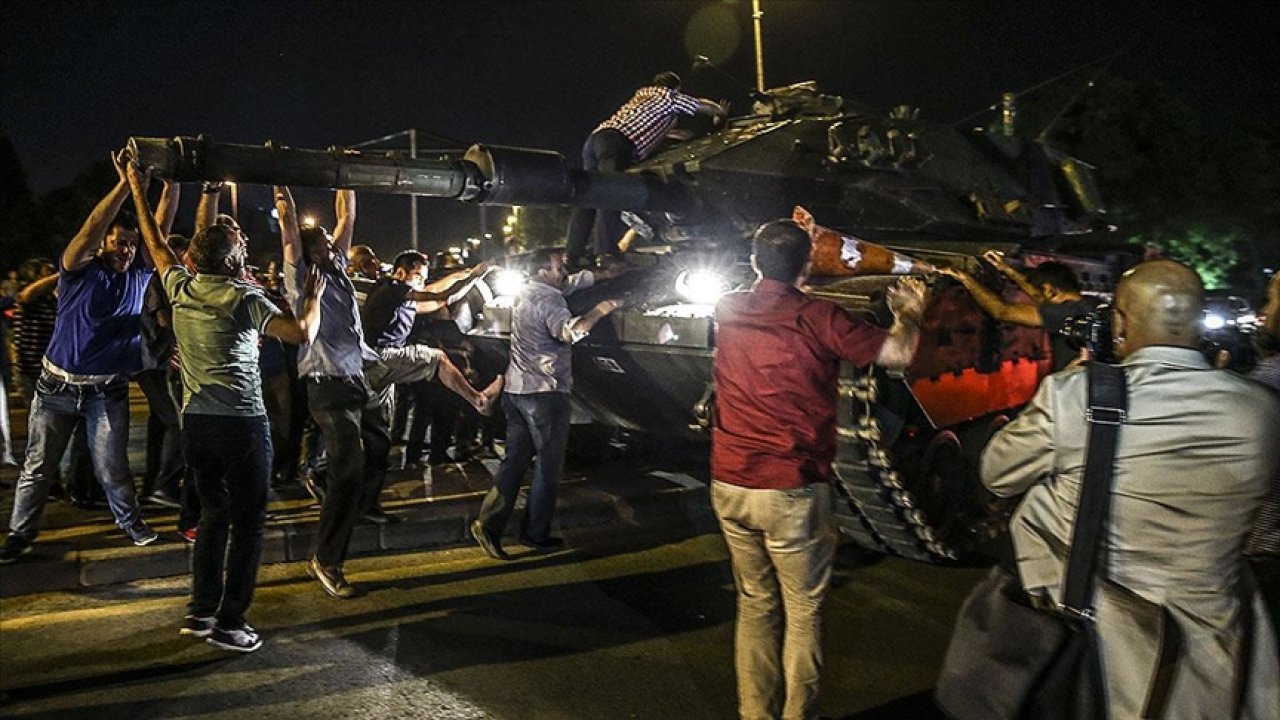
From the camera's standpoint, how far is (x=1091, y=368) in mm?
2357

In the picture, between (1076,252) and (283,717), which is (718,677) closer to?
(283,717)

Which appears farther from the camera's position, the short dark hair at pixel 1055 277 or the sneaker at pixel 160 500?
the sneaker at pixel 160 500

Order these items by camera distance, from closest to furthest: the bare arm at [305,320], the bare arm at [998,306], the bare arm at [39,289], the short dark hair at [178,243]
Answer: the bare arm at [305,320] → the bare arm at [998,306] → the short dark hair at [178,243] → the bare arm at [39,289]

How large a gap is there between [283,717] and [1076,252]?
239 inches

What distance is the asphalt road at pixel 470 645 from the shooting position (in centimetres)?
415

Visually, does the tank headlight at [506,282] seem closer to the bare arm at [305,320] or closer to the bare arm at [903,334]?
the bare arm at [305,320]

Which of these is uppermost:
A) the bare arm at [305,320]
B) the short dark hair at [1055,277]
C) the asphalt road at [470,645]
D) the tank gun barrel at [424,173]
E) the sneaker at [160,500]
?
the tank gun barrel at [424,173]

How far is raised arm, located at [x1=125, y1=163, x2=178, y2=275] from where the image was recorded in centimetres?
467

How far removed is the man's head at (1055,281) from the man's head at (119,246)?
5.24 metres

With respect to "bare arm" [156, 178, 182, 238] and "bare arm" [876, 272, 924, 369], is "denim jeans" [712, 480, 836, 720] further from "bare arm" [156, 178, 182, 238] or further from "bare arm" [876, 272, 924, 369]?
"bare arm" [156, 178, 182, 238]

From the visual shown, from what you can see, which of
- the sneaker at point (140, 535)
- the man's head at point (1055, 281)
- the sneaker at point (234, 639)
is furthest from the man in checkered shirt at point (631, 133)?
the sneaker at point (234, 639)

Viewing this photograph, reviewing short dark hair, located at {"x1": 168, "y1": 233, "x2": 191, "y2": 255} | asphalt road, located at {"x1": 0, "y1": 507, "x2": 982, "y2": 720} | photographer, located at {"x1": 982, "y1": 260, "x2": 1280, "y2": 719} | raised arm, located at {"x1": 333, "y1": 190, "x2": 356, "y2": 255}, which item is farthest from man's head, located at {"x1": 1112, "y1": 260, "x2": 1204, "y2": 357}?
short dark hair, located at {"x1": 168, "y1": 233, "x2": 191, "y2": 255}

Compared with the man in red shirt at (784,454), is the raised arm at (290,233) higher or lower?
higher

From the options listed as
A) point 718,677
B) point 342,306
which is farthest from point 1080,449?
point 342,306
